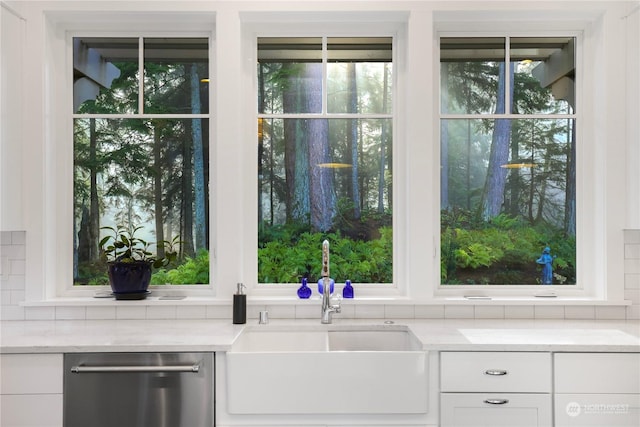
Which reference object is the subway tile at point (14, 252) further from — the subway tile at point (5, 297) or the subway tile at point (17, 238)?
the subway tile at point (5, 297)

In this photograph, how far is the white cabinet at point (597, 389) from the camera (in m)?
2.20

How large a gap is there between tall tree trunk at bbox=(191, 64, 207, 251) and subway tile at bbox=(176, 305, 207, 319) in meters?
0.36

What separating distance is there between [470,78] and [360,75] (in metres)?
0.63

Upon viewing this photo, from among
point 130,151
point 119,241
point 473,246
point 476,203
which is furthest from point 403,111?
point 119,241

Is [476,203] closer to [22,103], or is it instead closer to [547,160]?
[547,160]

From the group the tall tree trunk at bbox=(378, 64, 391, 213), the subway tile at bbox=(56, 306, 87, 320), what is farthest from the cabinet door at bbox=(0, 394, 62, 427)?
the tall tree trunk at bbox=(378, 64, 391, 213)

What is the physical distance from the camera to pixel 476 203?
2977 mm

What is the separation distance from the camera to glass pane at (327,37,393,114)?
9.80 ft

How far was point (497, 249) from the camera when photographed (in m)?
2.98

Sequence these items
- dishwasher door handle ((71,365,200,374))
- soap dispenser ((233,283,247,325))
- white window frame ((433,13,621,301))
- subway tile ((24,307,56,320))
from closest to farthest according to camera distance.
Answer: dishwasher door handle ((71,365,200,374)) < soap dispenser ((233,283,247,325)) < subway tile ((24,307,56,320)) < white window frame ((433,13,621,301))

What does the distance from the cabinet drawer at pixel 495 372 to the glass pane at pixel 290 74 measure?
1.57 m

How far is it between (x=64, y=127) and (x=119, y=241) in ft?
2.33

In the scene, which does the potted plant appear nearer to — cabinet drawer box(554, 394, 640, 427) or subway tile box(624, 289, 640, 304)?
cabinet drawer box(554, 394, 640, 427)

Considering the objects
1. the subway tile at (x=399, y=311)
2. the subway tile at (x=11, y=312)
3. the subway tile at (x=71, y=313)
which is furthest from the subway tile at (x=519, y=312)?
the subway tile at (x=11, y=312)
